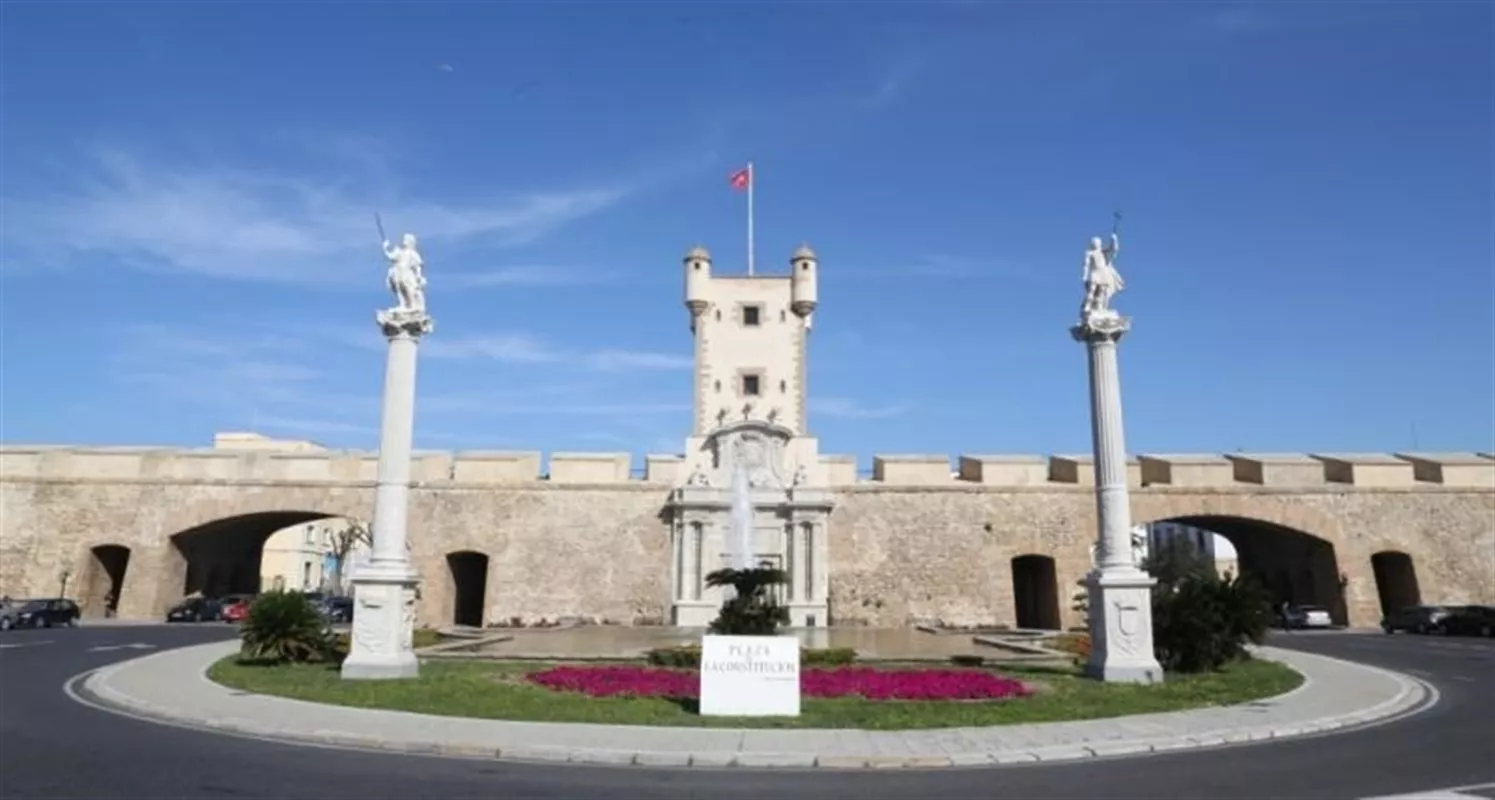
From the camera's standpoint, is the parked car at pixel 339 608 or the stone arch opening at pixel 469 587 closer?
the parked car at pixel 339 608

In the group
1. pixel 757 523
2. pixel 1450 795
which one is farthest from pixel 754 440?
pixel 1450 795

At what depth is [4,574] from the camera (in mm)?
41469

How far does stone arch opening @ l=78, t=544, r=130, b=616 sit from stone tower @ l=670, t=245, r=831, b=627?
2492cm

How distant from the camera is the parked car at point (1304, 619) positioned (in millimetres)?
40719

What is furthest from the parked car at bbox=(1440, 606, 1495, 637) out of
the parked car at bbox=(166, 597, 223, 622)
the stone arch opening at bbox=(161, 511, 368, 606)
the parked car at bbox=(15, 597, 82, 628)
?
the parked car at bbox=(15, 597, 82, 628)

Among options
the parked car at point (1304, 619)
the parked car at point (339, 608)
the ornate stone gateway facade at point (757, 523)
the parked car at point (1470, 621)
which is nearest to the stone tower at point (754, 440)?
the ornate stone gateway facade at point (757, 523)

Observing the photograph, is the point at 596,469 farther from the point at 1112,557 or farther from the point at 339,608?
the point at 1112,557

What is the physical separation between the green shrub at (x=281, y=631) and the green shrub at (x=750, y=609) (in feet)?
25.8

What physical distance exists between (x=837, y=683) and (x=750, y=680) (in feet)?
12.8

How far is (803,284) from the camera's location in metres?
48.2

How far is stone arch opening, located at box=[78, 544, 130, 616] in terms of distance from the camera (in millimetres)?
41906

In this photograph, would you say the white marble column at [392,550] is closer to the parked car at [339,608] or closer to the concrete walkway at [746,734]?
the concrete walkway at [746,734]

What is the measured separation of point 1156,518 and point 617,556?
23398mm

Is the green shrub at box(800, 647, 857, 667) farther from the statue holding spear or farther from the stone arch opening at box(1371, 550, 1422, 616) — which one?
the stone arch opening at box(1371, 550, 1422, 616)
